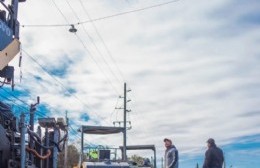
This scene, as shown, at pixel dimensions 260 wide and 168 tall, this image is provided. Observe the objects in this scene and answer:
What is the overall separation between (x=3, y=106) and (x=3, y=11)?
5.12 ft

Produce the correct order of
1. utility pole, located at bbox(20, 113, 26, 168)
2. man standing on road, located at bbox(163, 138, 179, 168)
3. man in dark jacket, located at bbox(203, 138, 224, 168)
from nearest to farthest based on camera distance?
utility pole, located at bbox(20, 113, 26, 168)
man in dark jacket, located at bbox(203, 138, 224, 168)
man standing on road, located at bbox(163, 138, 179, 168)

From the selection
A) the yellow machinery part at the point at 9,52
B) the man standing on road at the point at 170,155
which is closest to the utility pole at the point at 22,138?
the yellow machinery part at the point at 9,52

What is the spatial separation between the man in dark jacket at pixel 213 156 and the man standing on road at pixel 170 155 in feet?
3.02

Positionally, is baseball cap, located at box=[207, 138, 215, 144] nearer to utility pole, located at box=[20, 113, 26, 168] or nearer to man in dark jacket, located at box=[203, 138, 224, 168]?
man in dark jacket, located at box=[203, 138, 224, 168]

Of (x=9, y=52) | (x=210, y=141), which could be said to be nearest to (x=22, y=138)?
(x=9, y=52)

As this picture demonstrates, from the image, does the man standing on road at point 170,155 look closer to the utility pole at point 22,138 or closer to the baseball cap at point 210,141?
the baseball cap at point 210,141

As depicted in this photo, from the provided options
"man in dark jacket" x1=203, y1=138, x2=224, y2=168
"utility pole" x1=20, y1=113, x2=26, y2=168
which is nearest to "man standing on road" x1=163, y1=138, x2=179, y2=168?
"man in dark jacket" x1=203, y1=138, x2=224, y2=168

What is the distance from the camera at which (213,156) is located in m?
10.2

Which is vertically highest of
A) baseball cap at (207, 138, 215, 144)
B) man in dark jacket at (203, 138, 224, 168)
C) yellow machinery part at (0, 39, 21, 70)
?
yellow machinery part at (0, 39, 21, 70)

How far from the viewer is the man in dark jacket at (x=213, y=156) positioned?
10148mm

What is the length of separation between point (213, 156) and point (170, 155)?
123 centimetres

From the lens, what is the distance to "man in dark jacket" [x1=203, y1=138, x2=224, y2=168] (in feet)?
33.3

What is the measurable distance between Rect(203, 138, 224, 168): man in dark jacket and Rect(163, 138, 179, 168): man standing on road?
92 cm

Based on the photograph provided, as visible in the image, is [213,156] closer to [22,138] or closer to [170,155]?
[170,155]
